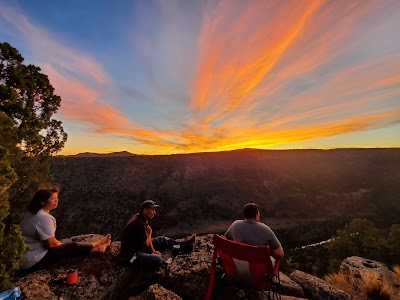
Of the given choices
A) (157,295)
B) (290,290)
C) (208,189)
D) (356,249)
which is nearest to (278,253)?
(290,290)

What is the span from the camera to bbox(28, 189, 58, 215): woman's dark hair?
227 inches

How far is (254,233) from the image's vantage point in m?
5.20

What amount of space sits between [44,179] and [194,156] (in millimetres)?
66414

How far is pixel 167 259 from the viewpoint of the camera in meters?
→ 7.11

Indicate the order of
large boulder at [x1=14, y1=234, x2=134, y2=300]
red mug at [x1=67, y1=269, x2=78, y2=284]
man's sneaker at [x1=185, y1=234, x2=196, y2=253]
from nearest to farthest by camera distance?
large boulder at [x1=14, y1=234, x2=134, y2=300], red mug at [x1=67, y1=269, x2=78, y2=284], man's sneaker at [x1=185, y1=234, x2=196, y2=253]

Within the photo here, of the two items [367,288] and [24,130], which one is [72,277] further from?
[367,288]

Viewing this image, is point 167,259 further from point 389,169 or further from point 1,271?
point 389,169

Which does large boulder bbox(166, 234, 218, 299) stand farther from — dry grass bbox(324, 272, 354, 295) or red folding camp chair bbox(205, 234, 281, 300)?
dry grass bbox(324, 272, 354, 295)

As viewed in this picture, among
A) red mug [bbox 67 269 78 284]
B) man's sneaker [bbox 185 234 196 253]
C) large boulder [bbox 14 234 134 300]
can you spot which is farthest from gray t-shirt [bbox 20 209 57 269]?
man's sneaker [bbox 185 234 196 253]

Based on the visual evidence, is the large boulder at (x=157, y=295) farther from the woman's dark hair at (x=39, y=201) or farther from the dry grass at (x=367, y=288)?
the dry grass at (x=367, y=288)

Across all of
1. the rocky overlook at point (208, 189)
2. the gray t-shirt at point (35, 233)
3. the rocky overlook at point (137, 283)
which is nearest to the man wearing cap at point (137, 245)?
the rocky overlook at point (137, 283)

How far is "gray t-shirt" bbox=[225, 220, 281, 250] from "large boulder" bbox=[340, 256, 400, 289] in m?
6.65

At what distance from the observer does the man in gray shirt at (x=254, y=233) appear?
16.7ft

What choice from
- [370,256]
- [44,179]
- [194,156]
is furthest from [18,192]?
[194,156]
